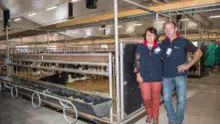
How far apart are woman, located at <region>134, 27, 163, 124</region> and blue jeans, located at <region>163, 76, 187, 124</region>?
0.47 feet

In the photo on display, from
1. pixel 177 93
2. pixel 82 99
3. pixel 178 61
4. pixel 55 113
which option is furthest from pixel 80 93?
pixel 178 61

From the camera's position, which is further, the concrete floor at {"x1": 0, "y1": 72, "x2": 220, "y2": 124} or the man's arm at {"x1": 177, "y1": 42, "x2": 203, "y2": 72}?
the concrete floor at {"x1": 0, "y1": 72, "x2": 220, "y2": 124}

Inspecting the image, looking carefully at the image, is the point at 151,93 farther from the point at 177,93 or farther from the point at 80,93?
the point at 80,93

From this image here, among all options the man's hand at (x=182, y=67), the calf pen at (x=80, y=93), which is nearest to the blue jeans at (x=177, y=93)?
the man's hand at (x=182, y=67)

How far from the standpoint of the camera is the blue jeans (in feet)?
7.86

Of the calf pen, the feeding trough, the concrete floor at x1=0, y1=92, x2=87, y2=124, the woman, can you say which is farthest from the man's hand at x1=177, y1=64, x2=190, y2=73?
the concrete floor at x1=0, y1=92, x2=87, y2=124

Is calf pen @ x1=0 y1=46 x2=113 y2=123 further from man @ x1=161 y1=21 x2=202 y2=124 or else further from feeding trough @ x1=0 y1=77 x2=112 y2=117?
man @ x1=161 y1=21 x2=202 y2=124

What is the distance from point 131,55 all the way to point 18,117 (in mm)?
2224

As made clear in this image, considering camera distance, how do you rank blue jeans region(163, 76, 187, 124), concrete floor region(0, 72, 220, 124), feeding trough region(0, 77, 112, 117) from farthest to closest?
concrete floor region(0, 72, 220, 124)
blue jeans region(163, 76, 187, 124)
feeding trough region(0, 77, 112, 117)

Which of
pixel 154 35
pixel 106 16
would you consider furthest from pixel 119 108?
pixel 106 16

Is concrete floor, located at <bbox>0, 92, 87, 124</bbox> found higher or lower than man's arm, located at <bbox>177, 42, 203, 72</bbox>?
lower

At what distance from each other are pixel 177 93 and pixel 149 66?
0.54 metres

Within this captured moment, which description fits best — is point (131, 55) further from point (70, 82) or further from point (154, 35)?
point (70, 82)

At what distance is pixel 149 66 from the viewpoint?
7.94ft
